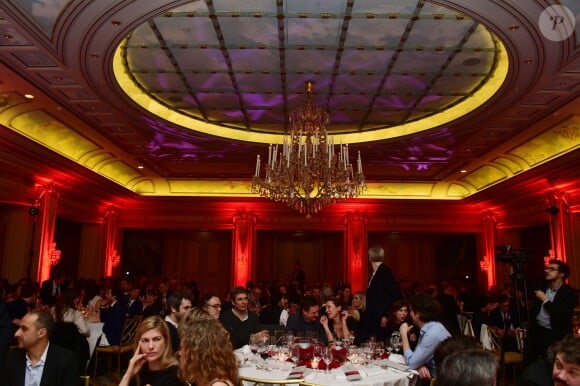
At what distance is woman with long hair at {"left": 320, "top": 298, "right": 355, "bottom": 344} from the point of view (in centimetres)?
544

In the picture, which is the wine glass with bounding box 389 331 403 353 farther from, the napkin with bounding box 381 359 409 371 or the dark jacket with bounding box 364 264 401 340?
the dark jacket with bounding box 364 264 401 340

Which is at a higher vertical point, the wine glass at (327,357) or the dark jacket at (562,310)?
the dark jacket at (562,310)

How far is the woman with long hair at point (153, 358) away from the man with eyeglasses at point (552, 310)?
4325 millimetres

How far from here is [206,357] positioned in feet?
8.20

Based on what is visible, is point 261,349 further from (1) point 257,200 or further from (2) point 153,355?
(1) point 257,200

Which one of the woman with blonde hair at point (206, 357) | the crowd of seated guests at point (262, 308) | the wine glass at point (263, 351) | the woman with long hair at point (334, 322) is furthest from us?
the woman with long hair at point (334, 322)

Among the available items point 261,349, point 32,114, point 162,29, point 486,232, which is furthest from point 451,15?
point 486,232

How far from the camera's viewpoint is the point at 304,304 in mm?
5664

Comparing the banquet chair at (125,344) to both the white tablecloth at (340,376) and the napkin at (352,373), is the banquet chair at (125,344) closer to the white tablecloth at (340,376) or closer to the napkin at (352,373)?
the white tablecloth at (340,376)

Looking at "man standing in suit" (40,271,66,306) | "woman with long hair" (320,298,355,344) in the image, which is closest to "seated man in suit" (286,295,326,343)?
"woman with long hair" (320,298,355,344)

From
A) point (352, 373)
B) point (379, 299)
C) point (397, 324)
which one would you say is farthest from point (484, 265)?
point (352, 373)

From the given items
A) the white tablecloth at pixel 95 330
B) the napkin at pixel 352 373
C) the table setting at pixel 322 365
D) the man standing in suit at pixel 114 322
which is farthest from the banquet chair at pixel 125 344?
the napkin at pixel 352 373

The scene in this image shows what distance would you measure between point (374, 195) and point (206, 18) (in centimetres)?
984

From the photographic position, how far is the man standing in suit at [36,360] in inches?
120
